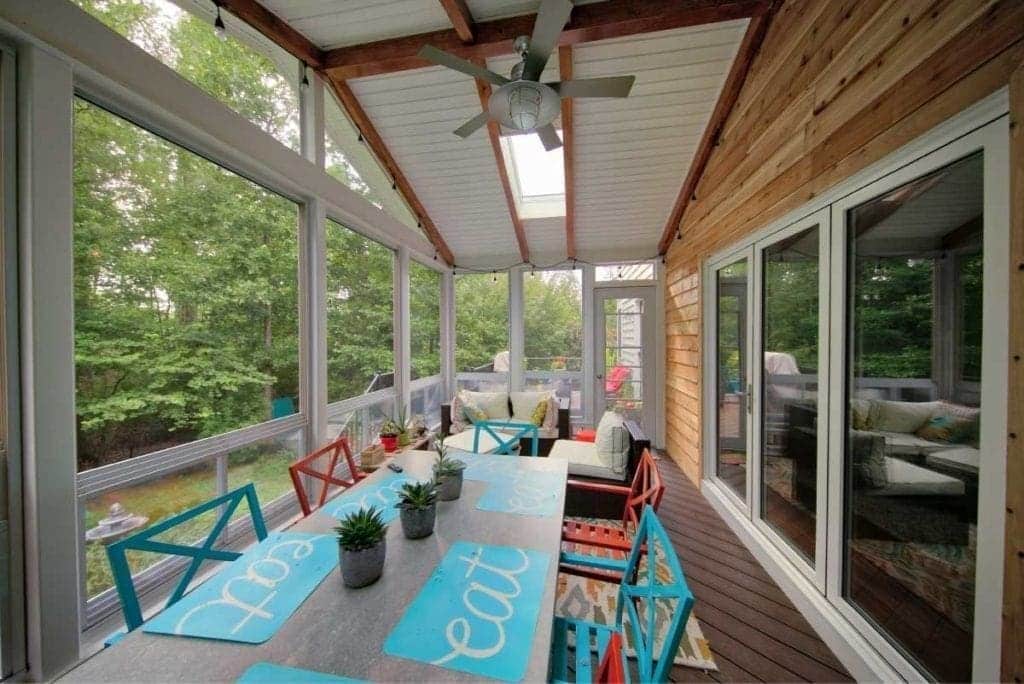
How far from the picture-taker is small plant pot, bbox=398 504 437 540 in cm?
129

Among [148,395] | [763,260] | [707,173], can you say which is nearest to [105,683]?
[148,395]

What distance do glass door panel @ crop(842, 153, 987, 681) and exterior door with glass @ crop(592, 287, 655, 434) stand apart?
3057mm

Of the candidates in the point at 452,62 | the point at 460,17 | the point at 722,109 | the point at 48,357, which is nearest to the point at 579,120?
the point at 722,109

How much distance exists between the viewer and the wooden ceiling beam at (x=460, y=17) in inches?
81.2

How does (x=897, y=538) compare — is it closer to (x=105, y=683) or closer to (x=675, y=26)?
(x=105, y=683)

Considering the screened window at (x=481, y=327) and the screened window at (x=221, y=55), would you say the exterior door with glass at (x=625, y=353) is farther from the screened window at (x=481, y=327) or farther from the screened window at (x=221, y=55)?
the screened window at (x=221, y=55)

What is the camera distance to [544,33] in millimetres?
1698

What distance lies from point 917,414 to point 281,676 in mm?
2245

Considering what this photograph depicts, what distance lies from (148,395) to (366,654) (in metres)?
1.75

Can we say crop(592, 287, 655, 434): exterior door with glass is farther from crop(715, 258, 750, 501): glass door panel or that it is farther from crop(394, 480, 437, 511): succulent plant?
crop(394, 480, 437, 511): succulent plant

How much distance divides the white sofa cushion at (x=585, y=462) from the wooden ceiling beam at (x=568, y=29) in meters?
2.77

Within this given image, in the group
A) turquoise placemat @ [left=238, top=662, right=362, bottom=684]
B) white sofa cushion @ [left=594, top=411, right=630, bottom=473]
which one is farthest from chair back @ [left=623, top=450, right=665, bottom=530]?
turquoise placemat @ [left=238, top=662, right=362, bottom=684]

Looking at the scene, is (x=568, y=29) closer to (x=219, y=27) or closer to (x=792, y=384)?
(x=219, y=27)

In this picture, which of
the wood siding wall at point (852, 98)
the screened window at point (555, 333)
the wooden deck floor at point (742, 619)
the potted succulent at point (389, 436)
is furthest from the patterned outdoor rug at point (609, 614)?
the screened window at point (555, 333)
